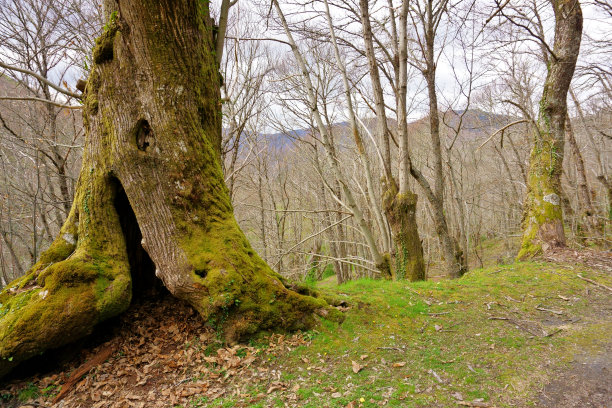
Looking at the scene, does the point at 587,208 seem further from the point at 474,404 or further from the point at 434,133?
the point at 474,404

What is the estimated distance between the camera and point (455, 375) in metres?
2.66

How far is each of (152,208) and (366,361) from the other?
2731 millimetres

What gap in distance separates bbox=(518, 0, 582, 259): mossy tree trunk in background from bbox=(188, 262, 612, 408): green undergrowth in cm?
140

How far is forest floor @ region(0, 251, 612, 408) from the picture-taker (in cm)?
246

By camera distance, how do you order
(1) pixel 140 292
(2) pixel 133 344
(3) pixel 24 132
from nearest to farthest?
(2) pixel 133 344 → (1) pixel 140 292 → (3) pixel 24 132

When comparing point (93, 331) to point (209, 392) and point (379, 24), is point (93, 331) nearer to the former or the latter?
point (209, 392)

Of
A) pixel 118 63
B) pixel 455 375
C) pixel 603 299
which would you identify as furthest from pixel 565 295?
pixel 118 63

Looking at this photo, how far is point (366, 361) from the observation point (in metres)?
2.95

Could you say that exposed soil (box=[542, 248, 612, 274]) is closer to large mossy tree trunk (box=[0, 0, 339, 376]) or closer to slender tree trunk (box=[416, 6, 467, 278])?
slender tree trunk (box=[416, 6, 467, 278])

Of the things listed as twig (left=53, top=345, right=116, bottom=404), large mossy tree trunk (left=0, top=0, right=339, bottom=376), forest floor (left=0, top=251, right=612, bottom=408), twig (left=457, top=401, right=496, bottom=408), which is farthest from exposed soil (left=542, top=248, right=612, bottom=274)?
twig (left=53, top=345, right=116, bottom=404)

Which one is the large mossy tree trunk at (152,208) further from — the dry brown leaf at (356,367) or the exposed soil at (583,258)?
the exposed soil at (583,258)

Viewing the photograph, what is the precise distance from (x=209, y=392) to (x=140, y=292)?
1870 millimetres

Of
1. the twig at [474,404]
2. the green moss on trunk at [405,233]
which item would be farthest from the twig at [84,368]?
the green moss on trunk at [405,233]

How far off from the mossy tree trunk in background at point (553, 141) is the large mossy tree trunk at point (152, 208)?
502 cm
